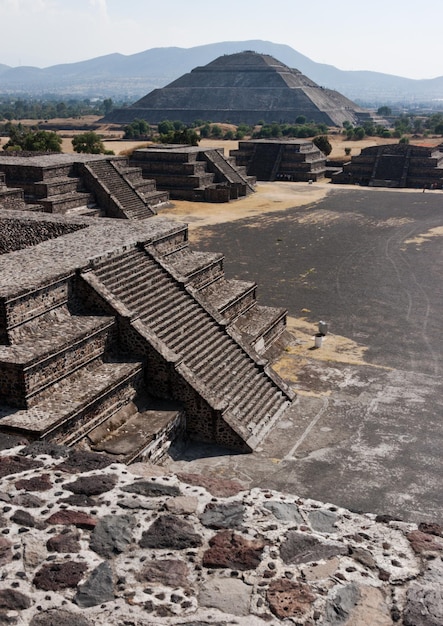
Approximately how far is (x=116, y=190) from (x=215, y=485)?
27.5 meters

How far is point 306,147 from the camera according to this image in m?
52.9


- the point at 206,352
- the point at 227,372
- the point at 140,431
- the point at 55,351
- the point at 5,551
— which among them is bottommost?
the point at 140,431

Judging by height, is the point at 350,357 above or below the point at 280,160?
below

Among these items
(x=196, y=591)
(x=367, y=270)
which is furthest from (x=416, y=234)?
(x=196, y=591)

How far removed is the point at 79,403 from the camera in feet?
34.1

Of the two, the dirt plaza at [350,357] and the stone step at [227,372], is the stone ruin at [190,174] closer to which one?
the dirt plaza at [350,357]

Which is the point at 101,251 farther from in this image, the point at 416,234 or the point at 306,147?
the point at 306,147

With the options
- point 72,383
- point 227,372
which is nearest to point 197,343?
point 227,372

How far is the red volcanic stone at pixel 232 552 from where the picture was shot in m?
5.34

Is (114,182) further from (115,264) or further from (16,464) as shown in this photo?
(16,464)

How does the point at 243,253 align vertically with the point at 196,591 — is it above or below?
below

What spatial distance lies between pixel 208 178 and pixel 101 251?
2827 cm

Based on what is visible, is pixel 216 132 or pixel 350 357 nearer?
pixel 350 357

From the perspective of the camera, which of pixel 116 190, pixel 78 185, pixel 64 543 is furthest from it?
pixel 116 190
